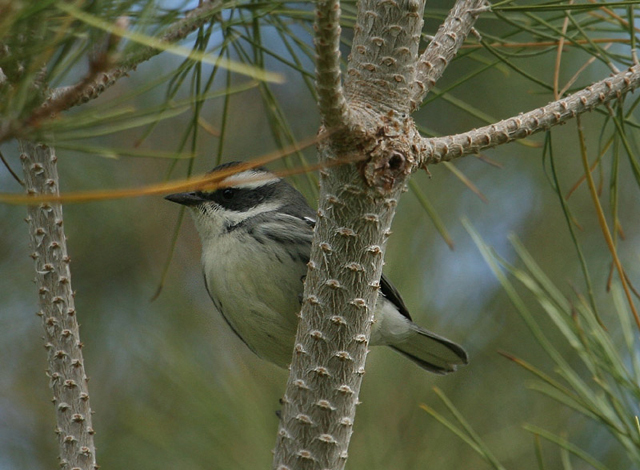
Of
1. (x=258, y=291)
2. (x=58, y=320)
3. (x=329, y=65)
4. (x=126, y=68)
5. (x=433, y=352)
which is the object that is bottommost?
(x=58, y=320)

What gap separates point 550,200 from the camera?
5117mm

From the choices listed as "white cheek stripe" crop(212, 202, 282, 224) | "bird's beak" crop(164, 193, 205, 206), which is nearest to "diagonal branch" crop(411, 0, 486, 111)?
"white cheek stripe" crop(212, 202, 282, 224)

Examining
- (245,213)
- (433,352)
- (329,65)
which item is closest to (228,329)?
(245,213)

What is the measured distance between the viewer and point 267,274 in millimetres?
3395

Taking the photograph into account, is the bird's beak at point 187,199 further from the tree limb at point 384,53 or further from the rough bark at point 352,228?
the tree limb at point 384,53

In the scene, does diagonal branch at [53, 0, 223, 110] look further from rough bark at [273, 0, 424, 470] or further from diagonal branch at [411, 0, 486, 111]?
diagonal branch at [411, 0, 486, 111]

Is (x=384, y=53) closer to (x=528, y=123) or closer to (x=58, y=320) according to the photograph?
(x=528, y=123)

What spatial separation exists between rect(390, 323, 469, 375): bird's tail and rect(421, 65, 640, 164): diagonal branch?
5.38 feet

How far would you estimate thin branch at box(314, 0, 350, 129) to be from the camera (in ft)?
5.03

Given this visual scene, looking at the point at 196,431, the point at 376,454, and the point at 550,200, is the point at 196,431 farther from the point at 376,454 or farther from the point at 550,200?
the point at 550,200

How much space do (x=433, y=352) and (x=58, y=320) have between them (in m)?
2.08

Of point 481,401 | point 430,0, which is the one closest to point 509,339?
point 481,401

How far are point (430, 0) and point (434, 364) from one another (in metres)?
2.96

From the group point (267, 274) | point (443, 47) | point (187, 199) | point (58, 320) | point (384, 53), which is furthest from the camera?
point (187, 199)
